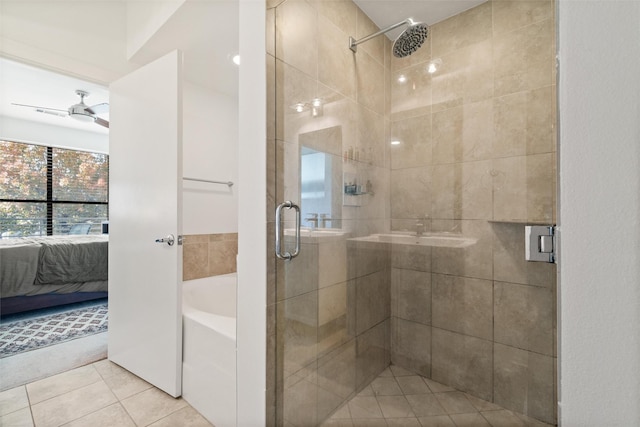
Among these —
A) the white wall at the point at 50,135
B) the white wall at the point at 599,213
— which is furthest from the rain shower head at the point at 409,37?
the white wall at the point at 50,135

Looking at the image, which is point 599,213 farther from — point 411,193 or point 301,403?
point 301,403

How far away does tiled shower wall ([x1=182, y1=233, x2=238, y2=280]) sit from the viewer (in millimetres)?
2458

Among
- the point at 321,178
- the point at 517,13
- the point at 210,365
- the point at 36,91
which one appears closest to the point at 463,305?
the point at 321,178

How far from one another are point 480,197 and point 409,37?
0.73m

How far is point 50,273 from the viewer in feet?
11.1

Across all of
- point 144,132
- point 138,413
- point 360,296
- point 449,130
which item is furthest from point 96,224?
point 449,130

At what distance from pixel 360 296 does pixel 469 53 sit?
1.15 meters

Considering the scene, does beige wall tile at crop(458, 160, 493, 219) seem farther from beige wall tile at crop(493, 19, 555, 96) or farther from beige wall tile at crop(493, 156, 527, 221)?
beige wall tile at crop(493, 19, 555, 96)

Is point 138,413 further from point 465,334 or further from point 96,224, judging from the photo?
point 96,224

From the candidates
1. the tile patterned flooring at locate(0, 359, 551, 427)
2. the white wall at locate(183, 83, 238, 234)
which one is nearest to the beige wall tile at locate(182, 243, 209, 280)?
the white wall at locate(183, 83, 238, 234)

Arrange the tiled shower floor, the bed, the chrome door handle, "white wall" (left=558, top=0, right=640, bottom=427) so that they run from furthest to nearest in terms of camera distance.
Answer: the bed, the chrome door handle, the tiled shower floor, "white wall" (left=558, top=0, right=640, bottom=427)

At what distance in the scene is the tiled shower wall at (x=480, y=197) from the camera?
1.08 meters

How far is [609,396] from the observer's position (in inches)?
18.9

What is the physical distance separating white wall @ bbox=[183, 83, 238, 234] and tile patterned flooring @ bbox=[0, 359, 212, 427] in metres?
1.16
